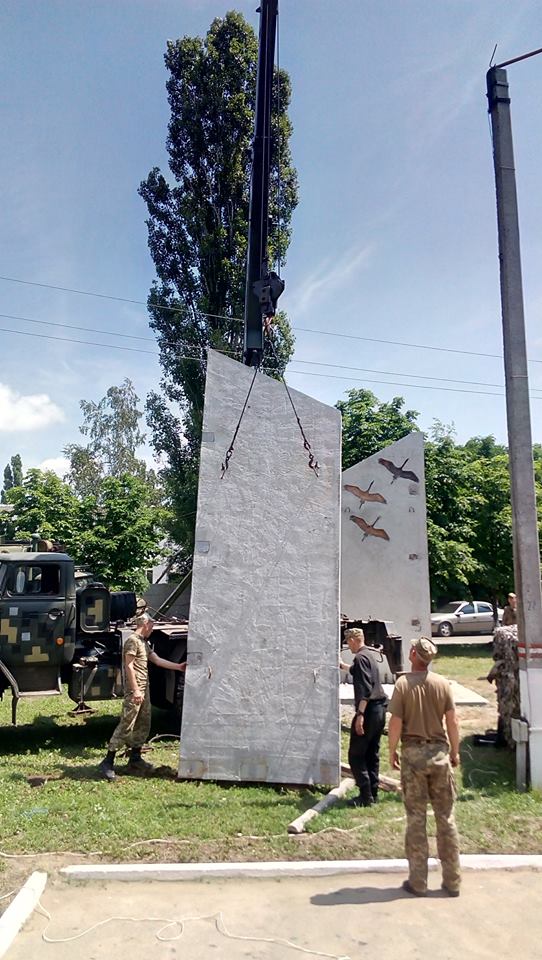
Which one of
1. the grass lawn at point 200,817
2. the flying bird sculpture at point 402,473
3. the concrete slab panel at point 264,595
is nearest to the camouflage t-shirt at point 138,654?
the concrete slab panel at point 264,595

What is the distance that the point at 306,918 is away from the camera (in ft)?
13.4

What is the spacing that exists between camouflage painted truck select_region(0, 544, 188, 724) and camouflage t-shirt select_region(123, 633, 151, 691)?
76cm

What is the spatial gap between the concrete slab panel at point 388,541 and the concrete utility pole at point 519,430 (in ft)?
16.3

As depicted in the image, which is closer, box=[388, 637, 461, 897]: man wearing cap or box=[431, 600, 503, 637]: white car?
box=[388, 637, 461, 897]: man wearing cap

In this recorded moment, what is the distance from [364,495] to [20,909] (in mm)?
9537

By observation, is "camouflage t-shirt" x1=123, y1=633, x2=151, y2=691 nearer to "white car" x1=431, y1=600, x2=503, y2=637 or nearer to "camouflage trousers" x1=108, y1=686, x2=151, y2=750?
"camouflage trousers" x1=108, y1=686, x2=151, y2=750

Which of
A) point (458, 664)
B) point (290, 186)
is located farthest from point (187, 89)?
point (458, 664)

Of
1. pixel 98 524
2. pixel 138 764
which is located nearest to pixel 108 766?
pixel 138 764

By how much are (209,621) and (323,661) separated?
3.95 ft

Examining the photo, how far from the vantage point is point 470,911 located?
4.16m

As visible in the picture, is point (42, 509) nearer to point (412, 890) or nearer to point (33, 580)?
point (33, 580)

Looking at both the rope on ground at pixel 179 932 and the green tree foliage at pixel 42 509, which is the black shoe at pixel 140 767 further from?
the green tree foliage at pixel 42 509

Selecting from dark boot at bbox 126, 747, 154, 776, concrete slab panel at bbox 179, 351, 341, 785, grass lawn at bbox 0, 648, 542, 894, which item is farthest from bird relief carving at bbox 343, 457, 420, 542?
dark boot at bbox 126, 747, 154, 776

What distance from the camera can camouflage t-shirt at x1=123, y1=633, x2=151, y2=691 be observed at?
715cm
